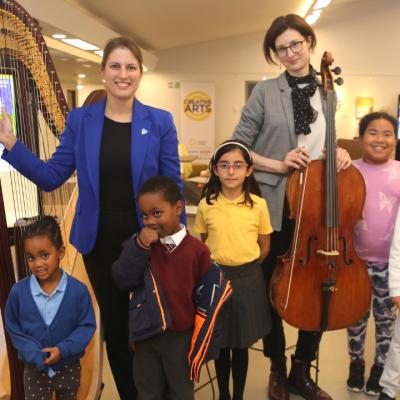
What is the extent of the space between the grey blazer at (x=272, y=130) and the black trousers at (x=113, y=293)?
0.67 metres

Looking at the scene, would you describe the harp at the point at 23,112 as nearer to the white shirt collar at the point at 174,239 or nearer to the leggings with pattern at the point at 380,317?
the white shirt collar at the point at 174,239

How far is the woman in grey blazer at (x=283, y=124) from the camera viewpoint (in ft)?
5.95

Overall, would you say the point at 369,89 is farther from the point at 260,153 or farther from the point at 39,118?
the point at 39,118

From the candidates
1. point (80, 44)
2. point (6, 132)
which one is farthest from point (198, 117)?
point (6, 132)

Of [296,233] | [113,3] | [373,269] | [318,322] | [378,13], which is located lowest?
[318,322]

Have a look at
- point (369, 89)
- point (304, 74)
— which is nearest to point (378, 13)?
point (369, 89)

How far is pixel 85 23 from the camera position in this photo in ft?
15.5

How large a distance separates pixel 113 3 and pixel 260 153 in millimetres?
3844

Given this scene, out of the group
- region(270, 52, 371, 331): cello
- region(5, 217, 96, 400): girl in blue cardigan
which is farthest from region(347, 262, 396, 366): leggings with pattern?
region(5, 217, 96, 400): girl in blue cardigan

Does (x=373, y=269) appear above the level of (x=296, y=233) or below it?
below

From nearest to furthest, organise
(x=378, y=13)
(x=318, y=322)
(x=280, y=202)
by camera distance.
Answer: (x=318, y=322) → (x=280, y=202) → (x=378, y=13)

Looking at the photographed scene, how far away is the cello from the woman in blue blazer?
0.56 meters

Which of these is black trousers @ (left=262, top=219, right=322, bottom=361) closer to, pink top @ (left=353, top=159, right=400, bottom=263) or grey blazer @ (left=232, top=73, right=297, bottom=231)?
grey blazer @ (left=232, top=73, right=297, bottom=231)

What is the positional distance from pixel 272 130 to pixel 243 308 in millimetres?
777
